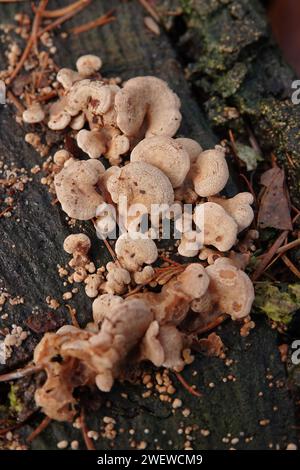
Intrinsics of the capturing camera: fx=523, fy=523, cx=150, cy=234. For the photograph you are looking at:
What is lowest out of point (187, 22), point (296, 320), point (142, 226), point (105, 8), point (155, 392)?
point (296, 320)

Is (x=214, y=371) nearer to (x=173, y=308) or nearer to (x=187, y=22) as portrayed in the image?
(x=173, y=308)

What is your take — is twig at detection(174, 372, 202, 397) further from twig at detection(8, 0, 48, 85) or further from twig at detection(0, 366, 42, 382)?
twig at detection(8, 0, 48, 85)

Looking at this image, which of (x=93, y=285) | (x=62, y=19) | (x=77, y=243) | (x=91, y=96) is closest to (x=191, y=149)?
(x=91, y=96)

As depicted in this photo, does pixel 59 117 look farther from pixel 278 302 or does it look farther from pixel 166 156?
pixel 278 302

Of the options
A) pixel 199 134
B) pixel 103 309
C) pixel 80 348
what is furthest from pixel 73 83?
pixel 80 348

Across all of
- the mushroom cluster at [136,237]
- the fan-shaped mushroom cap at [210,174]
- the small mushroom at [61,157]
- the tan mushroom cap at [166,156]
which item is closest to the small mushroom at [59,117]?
the mushroom cluster at [136,237]

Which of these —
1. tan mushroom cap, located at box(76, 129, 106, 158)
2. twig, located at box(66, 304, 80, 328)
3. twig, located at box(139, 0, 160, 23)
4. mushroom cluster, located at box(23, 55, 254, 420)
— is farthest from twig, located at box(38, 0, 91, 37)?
twig, located at box(66, 304, 80, 328)
